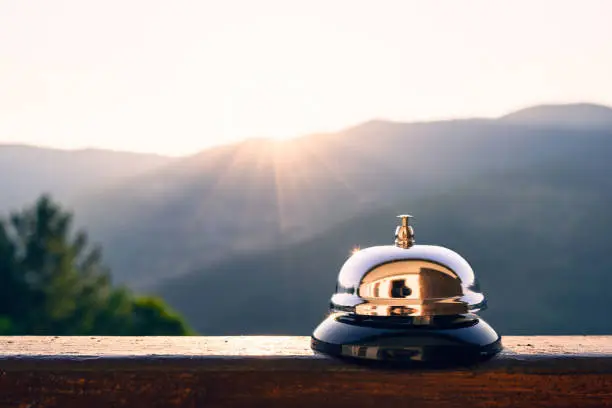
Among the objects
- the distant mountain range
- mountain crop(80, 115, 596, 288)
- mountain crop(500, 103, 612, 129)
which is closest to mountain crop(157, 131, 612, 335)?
the distant mountain range

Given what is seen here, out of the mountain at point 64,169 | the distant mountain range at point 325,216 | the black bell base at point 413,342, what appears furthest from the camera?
the distant mountain range at point 325,216

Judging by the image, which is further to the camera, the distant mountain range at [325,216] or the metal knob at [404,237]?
the distant mountain range at [325,216]

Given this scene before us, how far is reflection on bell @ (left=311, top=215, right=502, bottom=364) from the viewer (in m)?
1.10

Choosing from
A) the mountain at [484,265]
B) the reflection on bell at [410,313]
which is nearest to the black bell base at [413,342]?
the reflection on bell at [410,313]

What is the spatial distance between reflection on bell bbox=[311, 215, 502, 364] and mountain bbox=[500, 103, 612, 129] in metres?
61.5

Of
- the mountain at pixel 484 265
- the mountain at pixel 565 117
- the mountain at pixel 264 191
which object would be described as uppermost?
the mountain at pixel 565 117

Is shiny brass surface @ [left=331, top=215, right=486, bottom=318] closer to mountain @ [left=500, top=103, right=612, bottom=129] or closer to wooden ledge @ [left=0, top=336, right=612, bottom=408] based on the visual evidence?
wooden ledge @ [left=0, top=336, right=612, bottom=408]

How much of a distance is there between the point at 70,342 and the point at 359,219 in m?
47.2

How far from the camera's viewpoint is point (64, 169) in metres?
49.5

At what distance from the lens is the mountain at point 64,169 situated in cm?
4175

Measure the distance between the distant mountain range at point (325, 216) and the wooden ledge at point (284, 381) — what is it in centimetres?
4151

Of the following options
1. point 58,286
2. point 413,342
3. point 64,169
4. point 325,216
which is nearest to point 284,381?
point 413,342

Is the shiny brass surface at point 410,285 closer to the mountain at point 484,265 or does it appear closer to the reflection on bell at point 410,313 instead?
the reflection on bell at point 410,313

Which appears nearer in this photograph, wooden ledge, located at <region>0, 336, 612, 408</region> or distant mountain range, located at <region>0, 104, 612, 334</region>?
wooden ledge, located at <region>0, 336, 612, 408</region>
